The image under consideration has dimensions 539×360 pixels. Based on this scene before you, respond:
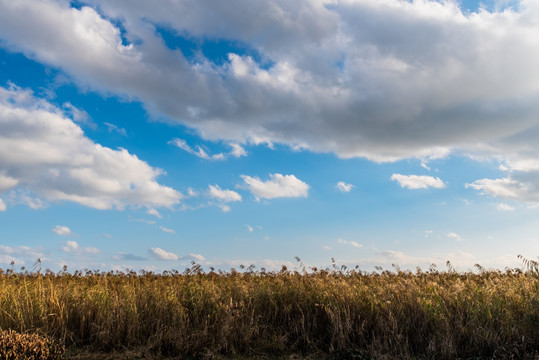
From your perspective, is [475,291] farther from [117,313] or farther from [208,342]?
[117,313]

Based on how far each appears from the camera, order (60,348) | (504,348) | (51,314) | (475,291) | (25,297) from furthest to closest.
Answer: (25,297), (475,291), (51,314), (60,348), (504,348)

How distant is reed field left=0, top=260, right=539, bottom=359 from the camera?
7.71 m

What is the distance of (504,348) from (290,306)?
13.3 ft

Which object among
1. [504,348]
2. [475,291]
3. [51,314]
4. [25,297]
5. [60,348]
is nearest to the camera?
[504,348]

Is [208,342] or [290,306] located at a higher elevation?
A: [290,306]

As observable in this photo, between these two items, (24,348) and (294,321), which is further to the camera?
(294,321)

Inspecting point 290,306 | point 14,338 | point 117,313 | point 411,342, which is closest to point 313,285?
point 290,306

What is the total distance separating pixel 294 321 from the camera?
28.4ft

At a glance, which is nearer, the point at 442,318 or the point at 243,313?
the point at 442,318

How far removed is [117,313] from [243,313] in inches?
106

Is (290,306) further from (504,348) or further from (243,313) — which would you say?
(504,348)

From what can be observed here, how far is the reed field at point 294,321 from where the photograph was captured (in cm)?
771

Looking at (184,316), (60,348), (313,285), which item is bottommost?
(60,348)

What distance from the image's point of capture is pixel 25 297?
397 inches
